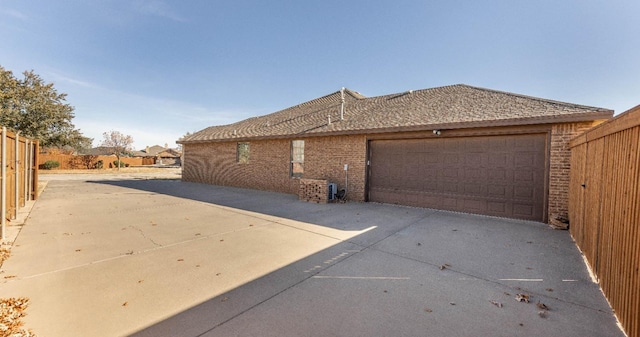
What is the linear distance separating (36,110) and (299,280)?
31418 mm

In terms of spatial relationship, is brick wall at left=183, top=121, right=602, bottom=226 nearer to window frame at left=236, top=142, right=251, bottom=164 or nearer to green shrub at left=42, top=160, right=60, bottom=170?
window frame at left=236, top=142, right=251, bottom=164

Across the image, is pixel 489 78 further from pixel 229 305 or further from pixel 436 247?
pixel 229 305

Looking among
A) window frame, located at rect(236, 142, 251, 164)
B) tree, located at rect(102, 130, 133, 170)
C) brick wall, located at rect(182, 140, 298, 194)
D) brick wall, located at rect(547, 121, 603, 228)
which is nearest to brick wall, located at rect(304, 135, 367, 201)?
brick wall, located at rect(182, 140, 298, 194)

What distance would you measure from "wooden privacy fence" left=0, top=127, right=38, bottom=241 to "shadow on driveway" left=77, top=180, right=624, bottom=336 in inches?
228

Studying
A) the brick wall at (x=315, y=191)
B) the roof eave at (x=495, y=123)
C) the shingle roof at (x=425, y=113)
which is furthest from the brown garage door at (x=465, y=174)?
the brick wall at (x=315, y=191)

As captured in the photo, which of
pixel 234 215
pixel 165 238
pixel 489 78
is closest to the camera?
pixel 165 238

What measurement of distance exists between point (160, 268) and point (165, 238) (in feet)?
5.70

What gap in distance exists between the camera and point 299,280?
11.1 ft

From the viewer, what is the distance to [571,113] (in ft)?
21.2

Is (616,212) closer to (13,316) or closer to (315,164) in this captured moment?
(13,316)

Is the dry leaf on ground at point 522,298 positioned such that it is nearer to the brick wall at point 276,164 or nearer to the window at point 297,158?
the brick wall at point 276,164

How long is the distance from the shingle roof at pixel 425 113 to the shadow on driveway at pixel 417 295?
11.7ft

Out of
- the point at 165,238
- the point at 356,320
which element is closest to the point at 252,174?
the point at 165,238


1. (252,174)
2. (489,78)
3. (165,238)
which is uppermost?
(489,78)
